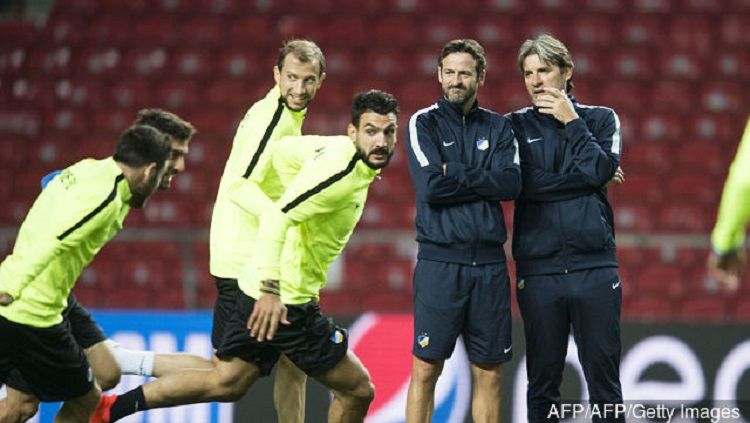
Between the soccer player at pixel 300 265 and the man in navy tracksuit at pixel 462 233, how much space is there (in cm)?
26

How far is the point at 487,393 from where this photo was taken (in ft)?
16.5

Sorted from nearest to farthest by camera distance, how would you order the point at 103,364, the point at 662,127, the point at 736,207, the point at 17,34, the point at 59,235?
1. the point at 736,207
2. the point at 59,235
3. the point at 103,364
4. the point at 662,127
5. the point at 17,34

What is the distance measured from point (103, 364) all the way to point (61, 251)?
98 cm

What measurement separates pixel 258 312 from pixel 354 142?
33.6 inches

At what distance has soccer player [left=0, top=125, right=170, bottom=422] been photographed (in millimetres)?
4691

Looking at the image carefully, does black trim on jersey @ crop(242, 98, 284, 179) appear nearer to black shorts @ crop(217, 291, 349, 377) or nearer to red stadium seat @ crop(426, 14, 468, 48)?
black shorts @ crop(217, 291, 349, 377)

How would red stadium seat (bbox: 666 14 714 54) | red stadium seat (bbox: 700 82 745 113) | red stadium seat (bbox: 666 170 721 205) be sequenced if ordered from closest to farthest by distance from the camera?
red stadium seat (bbox: 666 170 721 205) < red stadium seat (bbox: 700 82 745 113) < red stadium seat (bbox: 666 14 714 54)

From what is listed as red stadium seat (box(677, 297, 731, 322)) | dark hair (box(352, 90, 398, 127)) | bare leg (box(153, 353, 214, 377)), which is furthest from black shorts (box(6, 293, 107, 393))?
red stadium seat (box(677, 297, 731, 322))

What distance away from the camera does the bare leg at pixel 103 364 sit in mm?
5504

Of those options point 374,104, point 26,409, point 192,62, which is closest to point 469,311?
point 374,104

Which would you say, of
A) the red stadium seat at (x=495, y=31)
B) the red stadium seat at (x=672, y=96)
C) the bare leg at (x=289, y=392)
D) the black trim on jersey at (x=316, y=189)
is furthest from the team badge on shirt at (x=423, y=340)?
the red stadium seat at (x=495, y=31)

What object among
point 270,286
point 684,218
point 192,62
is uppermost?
point 192,62

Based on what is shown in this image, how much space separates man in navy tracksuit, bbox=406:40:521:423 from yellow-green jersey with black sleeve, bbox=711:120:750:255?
5.13ft

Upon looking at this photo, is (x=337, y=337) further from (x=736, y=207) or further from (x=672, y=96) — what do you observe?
(x=672, y=96)
